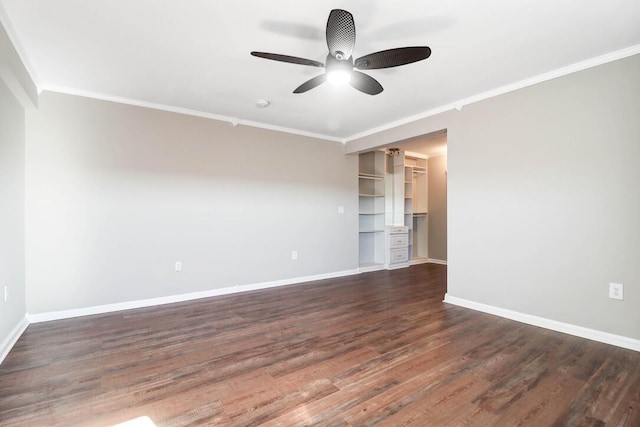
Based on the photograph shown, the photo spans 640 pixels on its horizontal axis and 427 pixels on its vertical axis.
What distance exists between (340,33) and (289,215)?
3167 millimetres

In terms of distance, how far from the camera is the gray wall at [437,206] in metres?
6.63

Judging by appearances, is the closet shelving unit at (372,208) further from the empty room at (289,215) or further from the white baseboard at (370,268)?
the empty room at (289,215)

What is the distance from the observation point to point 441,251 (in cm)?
661

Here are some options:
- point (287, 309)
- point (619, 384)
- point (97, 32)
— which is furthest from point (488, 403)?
point (97, 32)

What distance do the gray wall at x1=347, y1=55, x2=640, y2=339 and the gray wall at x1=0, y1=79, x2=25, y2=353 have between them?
4.24 meters

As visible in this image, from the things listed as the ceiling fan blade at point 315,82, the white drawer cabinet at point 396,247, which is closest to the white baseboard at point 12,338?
the ceiling fan blade at point 315,82

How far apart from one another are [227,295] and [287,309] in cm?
102

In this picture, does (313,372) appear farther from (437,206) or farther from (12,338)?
(437,206)

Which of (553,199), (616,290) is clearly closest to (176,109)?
(553,199)

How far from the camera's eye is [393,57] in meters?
2.03

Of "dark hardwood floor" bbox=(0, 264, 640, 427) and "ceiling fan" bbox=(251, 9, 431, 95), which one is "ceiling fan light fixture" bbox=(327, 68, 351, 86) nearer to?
"ceiling fan" bbox=(251, 9, 431, 95)

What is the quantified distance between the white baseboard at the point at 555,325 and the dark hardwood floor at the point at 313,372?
10cm

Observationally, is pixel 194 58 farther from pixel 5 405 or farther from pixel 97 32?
pixel 5 405

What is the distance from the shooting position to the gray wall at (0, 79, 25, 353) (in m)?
2.36
